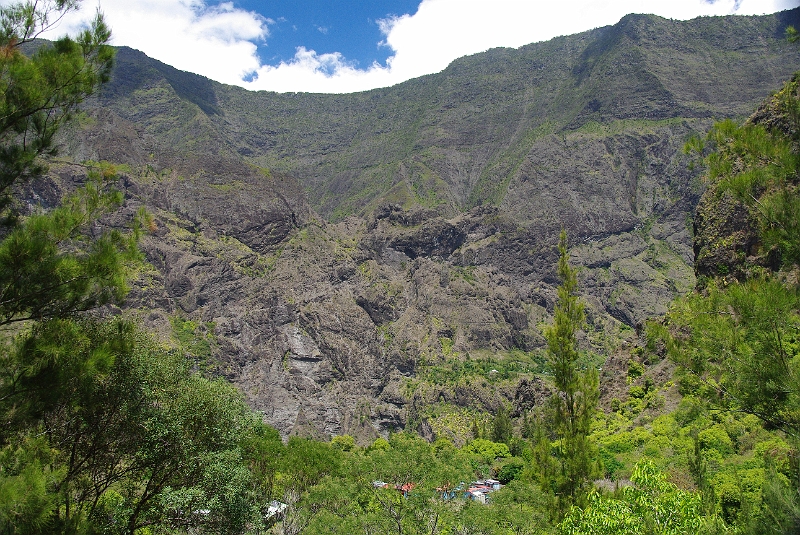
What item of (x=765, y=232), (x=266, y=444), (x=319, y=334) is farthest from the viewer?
(x=319, y=334)

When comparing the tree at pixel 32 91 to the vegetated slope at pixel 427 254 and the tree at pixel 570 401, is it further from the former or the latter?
the vegetated slope at pixel 427 254

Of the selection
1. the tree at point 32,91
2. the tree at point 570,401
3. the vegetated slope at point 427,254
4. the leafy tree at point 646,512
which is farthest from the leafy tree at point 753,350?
the vegetated slope at point 427,254

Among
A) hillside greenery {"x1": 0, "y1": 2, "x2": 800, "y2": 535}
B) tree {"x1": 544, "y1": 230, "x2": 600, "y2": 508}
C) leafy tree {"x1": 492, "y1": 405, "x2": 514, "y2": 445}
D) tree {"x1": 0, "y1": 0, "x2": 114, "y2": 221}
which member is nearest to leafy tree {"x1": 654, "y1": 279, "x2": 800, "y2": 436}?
hillside greenery {"x1": 0, "y1": 2, "x2": 800, "y2": 535}

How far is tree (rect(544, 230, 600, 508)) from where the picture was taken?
18.7 m

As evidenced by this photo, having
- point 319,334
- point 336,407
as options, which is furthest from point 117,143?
point 336,407

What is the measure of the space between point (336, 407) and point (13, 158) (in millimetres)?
115086

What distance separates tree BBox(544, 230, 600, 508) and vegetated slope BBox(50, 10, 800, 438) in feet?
267

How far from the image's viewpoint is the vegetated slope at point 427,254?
123 metres

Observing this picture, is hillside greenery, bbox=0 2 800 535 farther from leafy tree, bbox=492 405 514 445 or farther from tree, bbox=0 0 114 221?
leafy tree, bbox=492 405 514 445

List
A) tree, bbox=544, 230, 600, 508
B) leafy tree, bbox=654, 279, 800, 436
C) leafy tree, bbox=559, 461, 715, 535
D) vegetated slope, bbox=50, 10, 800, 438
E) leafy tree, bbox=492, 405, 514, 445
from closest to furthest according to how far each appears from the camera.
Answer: leafy tree, bbox=654, 279, 800, 436 → leafy tree, bbox=559, 461, 715, 535 → tree, bbox=544, 230, 600, 508 → leafy tree, bbox=492, 405, 514, 445 → vegetated slope, bbox=50, 10, 800, 438

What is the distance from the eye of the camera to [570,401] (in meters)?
19.9

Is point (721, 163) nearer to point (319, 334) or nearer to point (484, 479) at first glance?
point (484, 479)

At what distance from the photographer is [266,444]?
3919 cm

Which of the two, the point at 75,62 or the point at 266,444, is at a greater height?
the point at 75,62
